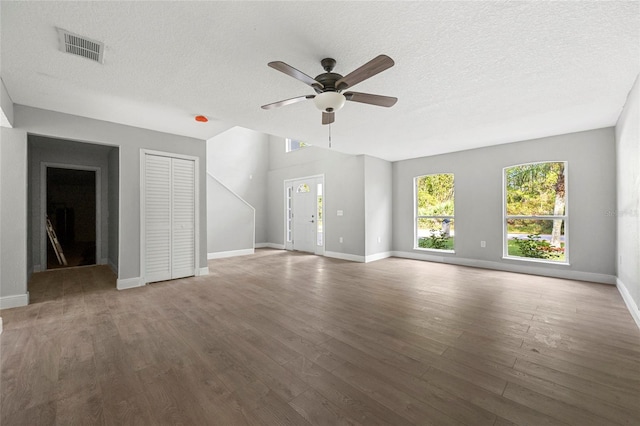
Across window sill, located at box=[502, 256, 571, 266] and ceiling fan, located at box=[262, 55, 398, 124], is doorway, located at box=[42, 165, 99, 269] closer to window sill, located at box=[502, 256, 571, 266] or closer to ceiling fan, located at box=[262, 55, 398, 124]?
ceiling fan, located at box=[262, 55, 398, 124]

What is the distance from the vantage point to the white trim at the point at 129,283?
4094 mm

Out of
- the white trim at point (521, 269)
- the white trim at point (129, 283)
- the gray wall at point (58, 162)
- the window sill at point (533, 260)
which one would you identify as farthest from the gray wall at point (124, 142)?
the window sill at point (533, 260)

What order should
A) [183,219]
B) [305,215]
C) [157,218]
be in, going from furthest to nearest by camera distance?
[305,215] < [183,219] < [157,218]

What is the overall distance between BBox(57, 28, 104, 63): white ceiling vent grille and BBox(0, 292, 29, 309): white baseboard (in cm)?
312

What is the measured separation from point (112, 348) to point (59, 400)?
26.2 inches

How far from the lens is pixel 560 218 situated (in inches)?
186

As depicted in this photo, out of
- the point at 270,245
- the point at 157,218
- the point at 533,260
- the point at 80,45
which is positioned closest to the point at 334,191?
the point at 270,245

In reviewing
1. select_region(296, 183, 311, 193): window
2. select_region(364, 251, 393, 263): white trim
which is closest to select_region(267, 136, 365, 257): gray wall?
select_region(364, 251, 393, 263): white trim

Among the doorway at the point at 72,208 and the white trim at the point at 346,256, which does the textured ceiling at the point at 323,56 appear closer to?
the white trim at the point at 346,256

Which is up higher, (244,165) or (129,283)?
(244,165)

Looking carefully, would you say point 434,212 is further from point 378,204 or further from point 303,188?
point 303,188

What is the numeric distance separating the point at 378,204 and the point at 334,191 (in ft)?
3.89

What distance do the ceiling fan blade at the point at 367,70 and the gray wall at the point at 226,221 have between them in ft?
18.0

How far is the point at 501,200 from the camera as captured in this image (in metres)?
5.31
